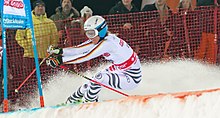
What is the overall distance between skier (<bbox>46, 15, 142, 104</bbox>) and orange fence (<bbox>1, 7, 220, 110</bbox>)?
Answer: 3.12ft

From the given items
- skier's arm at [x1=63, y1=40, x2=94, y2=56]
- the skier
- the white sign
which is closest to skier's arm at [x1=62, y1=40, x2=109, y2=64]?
the skier

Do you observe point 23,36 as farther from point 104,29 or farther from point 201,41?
point 201,41

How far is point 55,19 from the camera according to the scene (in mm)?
8508

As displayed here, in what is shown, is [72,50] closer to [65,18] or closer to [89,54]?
[89,54]

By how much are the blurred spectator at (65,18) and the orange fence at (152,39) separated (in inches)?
0.6

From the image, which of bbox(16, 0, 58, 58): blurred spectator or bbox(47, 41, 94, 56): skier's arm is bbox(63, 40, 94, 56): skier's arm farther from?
bbox(16, 0, 58, 58): blurred spectator

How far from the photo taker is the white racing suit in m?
7.25

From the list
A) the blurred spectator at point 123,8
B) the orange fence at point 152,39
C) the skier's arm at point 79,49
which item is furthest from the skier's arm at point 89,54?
the blurred spectator at point 123,8

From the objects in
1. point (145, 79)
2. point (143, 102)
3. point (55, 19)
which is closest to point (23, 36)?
point (55, 19)

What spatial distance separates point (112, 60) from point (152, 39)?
1302 millimetres

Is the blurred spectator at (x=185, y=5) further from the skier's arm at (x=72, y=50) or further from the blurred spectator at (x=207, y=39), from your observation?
the skier's arm at (x=72, y=50)

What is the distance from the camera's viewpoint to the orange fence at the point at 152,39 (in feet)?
27.2

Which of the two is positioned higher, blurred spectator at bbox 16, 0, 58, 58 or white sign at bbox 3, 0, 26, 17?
white sign at bbox 3, 0, 26, 17

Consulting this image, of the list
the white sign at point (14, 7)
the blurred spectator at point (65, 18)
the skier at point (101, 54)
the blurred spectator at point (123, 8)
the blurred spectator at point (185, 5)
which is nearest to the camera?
the white sign at point (14, 7)
